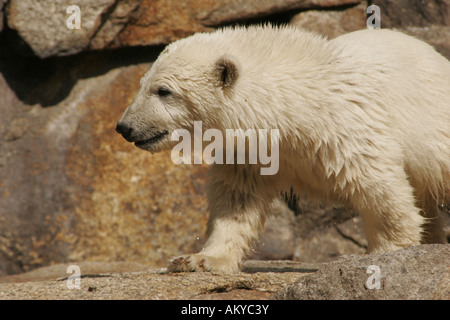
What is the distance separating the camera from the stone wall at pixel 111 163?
535 centimetres

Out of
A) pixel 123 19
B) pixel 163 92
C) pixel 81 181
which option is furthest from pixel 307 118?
pixel 81 181

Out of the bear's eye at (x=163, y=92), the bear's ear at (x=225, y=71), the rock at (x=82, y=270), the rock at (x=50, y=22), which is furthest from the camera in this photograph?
the rock at (x=50, y=22)

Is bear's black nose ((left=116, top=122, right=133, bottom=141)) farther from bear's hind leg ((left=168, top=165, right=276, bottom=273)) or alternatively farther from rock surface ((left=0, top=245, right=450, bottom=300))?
rock surface ((left=0, top=245, right=450, bottom=300))

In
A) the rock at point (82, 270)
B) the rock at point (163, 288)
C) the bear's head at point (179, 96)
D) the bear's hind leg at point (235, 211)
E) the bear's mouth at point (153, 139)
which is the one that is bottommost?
the rock at point (82, 270)

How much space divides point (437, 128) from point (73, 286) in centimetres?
224

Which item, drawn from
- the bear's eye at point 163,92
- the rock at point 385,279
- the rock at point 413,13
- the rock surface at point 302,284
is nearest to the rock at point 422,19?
the rock at point 413,13

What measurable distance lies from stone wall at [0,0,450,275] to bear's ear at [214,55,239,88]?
206 centimetres

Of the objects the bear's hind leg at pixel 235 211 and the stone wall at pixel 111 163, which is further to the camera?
the stone wall at pixel 111 163

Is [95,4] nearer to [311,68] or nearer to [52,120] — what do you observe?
[52,120]

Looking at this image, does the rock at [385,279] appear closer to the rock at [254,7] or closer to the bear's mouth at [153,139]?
the bear's mouth at [153,139]

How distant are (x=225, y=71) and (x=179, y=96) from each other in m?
0.31

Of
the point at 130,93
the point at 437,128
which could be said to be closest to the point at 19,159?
the point at 130,93

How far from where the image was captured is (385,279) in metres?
2.56

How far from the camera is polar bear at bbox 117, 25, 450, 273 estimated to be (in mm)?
3408
